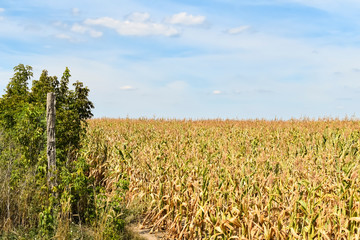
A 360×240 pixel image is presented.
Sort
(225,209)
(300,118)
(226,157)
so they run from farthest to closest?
(300,118), (226,157), (225,209)

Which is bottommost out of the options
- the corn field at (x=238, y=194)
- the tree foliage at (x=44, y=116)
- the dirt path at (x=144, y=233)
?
the dirt path at (x=144, y=233)

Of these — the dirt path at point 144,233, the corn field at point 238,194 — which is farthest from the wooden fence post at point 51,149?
the dirt path at point 144,233

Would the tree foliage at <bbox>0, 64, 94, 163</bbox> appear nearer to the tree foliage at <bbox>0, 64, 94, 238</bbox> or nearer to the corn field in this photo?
the tree foliage at <bbox>0, 64, 94, 238</bbox>

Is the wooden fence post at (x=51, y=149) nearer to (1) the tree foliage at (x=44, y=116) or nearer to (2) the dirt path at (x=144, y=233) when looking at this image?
(1) the tree foliage at (x=44, y=116)

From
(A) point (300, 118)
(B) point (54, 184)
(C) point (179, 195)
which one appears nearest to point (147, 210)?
(C) point (179, 195)

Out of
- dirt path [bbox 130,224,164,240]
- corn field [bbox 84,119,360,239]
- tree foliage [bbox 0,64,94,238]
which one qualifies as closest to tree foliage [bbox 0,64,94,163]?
tree foliage [bbox 0,64,94,238]

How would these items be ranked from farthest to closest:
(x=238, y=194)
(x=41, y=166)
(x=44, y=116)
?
(x=44, y=116)
(x=41, y=166)
(x=238, y=194)

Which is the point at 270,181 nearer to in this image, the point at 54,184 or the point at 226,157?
the point at 226,157

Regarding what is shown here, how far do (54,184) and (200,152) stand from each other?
4.08 metres

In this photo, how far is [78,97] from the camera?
34.9 feet

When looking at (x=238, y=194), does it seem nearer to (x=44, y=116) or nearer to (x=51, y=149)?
(x=51, y=149)

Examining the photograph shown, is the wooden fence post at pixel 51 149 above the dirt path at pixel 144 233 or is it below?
above

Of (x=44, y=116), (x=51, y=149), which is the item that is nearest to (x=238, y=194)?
(x=51, y=149)

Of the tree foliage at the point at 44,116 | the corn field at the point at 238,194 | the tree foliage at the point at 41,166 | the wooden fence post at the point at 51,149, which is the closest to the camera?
the corn field at the point at 238,194
